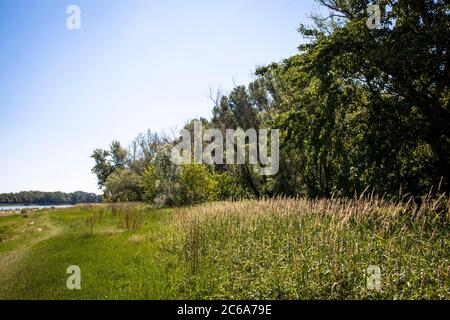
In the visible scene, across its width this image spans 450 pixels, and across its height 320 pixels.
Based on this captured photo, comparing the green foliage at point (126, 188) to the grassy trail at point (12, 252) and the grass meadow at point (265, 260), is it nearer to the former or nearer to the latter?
the grassy trail at point (12, 252)

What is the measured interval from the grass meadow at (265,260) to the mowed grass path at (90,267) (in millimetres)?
33

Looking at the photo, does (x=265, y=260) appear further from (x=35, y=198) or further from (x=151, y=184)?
(x=35, y=198)

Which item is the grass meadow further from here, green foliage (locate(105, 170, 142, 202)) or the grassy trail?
green foliage (locate(105, 170, 142, 202))

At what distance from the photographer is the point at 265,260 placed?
7988 mm

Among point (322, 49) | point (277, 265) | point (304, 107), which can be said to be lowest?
point (277, 265)

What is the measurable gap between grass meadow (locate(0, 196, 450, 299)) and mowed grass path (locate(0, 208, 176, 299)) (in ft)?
0.11

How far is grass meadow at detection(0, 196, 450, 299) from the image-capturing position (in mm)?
6336

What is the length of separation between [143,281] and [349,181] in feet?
30.6

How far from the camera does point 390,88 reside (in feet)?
47.4

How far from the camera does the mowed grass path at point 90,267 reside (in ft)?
26.2

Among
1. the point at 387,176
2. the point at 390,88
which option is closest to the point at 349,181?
the point at 387,176

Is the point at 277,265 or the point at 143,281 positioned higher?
the point at 277,265

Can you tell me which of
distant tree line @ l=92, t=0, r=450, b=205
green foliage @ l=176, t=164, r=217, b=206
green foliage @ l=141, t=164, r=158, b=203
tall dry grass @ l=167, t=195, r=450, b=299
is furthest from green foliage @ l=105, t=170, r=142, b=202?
tall dry grass @ l=167, t=195, r=450, b=299
